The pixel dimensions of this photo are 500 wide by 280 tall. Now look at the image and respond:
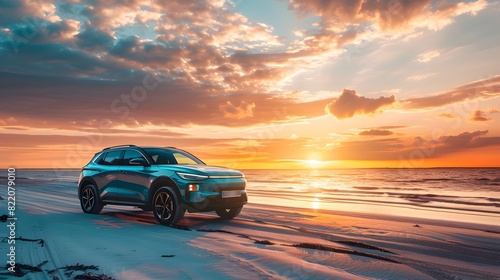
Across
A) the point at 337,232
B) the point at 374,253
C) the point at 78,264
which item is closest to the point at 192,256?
the point at 78,264

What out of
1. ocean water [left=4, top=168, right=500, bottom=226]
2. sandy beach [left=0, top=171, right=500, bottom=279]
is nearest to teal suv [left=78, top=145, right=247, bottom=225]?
sandy beach [left=0, top=171, right=500, bottom=279]

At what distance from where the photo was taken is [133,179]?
9.84 metres

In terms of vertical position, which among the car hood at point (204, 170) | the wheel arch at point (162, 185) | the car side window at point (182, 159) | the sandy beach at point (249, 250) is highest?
the car side window at point (182, 159)

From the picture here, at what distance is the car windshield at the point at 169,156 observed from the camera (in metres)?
9.89

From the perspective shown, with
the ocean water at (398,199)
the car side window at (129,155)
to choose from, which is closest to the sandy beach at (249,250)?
the car side window at (129,155)

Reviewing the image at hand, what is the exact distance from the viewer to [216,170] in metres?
9.24

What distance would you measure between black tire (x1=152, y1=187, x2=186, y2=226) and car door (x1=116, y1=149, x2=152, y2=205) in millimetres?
403

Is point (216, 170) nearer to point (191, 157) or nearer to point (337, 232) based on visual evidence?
point (191, 157)

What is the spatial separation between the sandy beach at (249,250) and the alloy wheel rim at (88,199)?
142 cm

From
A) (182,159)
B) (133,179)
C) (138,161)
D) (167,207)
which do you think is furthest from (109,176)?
(167,207)

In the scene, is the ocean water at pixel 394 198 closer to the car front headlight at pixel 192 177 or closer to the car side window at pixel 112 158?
the car front headlight at pixel 192 177

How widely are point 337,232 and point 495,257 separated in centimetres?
276

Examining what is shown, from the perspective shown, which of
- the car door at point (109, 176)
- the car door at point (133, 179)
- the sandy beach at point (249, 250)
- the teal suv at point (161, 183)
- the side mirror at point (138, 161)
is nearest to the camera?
the sandy beach at point (249, 250)

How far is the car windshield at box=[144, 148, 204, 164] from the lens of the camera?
32.5 feet
